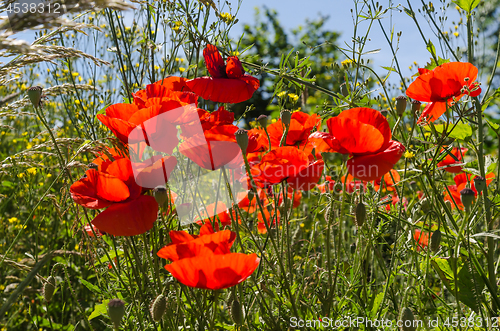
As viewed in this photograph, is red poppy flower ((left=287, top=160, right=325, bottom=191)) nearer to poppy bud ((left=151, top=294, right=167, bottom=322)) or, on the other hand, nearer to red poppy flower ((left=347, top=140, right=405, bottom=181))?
red poppy flower ((left=347, top=140, right=405, bottom=181))

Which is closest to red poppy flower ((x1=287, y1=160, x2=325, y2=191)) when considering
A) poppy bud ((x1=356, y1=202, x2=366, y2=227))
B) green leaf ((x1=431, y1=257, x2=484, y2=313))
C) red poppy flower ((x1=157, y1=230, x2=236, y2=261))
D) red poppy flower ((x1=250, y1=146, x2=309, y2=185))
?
red poppy flower ((x1=250, y1=146, x2=309, y2=185))

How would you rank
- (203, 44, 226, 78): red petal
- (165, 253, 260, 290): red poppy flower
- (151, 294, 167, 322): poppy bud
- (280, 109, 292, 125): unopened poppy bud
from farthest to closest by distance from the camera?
1. (203, 44, 226, 78): red petal
2. (280, 109, 292, 125): unopened poppy bud
3. (151, 294, 167, 322): poppy bud
4. (165, 253, 260, 290): red poppy flower

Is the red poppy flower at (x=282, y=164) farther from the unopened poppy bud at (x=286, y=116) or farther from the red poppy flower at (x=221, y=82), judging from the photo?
the red poppy flower at (x=221, y=82)

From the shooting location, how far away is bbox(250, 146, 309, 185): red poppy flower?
991 mm

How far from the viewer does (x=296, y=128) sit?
134cm

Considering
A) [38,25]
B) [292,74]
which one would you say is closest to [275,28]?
[292,74]

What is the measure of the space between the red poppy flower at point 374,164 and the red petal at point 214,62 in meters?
0.56

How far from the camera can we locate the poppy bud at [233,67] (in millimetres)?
1258

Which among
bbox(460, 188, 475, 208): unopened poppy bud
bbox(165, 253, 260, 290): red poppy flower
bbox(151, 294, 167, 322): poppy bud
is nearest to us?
bbox(165, 253, 260, 290): red poppy flower

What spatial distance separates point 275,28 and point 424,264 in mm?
10548

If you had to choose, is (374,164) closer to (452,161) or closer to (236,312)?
(236,312)

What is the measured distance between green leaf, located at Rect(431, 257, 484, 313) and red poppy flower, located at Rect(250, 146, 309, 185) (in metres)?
0.58

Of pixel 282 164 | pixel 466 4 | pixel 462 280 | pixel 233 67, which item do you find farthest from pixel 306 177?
pixel 466 4

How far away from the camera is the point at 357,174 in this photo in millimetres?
916
